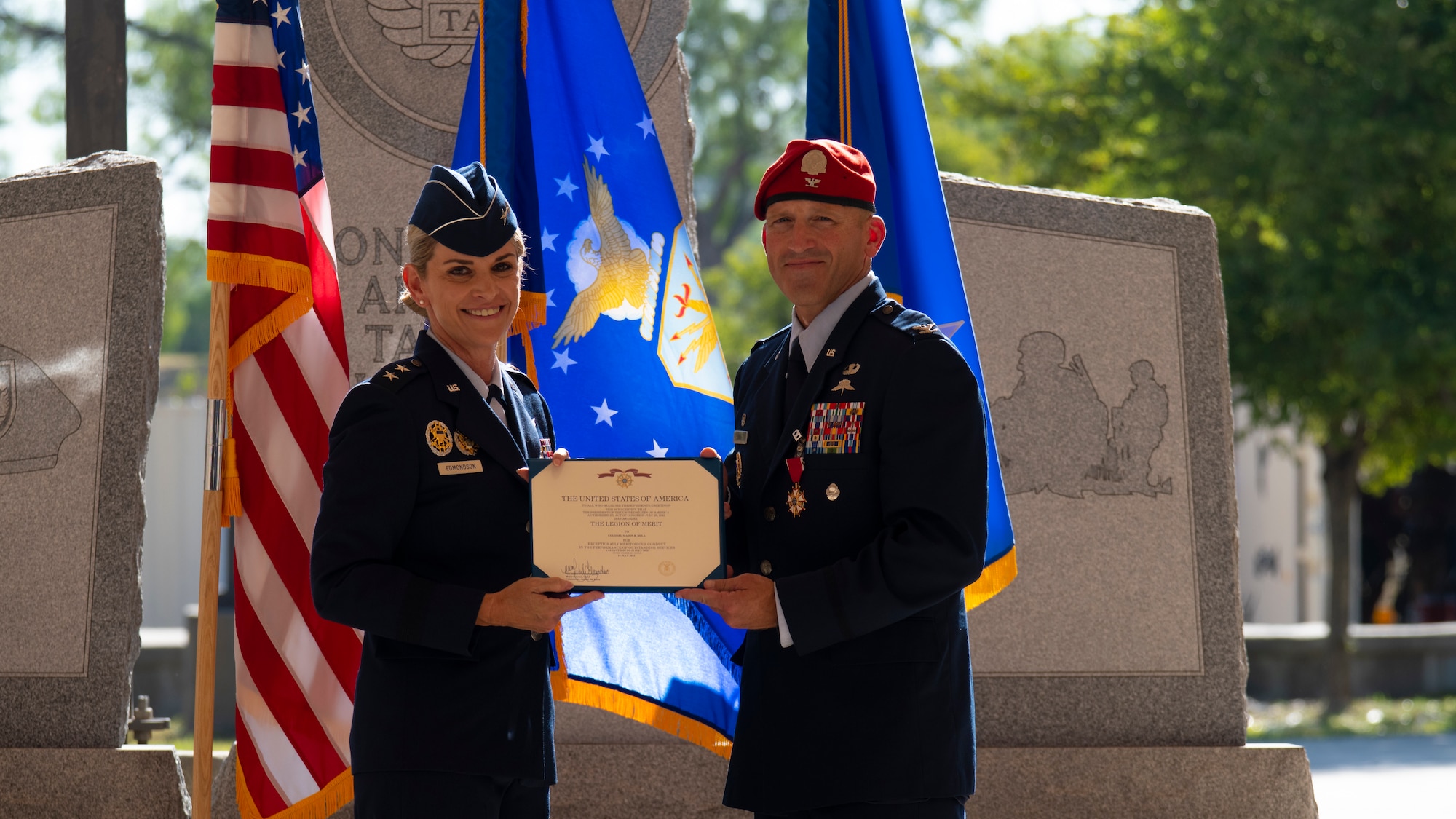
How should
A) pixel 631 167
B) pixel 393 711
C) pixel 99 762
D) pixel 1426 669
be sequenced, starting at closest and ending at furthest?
pixel 393 711
pixel 631 167
pixel 99 762
pixel 1426 669

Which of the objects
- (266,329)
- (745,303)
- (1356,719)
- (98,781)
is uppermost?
(745,303)

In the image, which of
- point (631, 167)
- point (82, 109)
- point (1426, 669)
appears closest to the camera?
point (631, 167)

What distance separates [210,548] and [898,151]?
2.41 metres

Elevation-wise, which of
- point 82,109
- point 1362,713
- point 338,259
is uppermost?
point 82,109

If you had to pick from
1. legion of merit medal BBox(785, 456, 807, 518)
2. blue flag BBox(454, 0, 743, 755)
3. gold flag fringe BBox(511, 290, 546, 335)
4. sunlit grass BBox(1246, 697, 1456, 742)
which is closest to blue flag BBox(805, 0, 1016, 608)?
blue flag BBox(454, 0, 743, 755)

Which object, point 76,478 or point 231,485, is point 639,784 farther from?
point 76,478

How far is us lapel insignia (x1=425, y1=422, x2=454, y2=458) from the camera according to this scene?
9.50 ft

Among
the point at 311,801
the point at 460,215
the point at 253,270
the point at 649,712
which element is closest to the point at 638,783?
the point at 649,712

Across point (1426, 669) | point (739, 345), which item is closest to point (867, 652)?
point (1426, 669)

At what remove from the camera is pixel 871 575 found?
2.81 m

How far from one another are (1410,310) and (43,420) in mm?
9688

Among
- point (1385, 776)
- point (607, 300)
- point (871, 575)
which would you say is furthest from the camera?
point (1385, 776)

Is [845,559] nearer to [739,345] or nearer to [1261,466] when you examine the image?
[739,345]

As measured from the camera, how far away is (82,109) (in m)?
6.01
